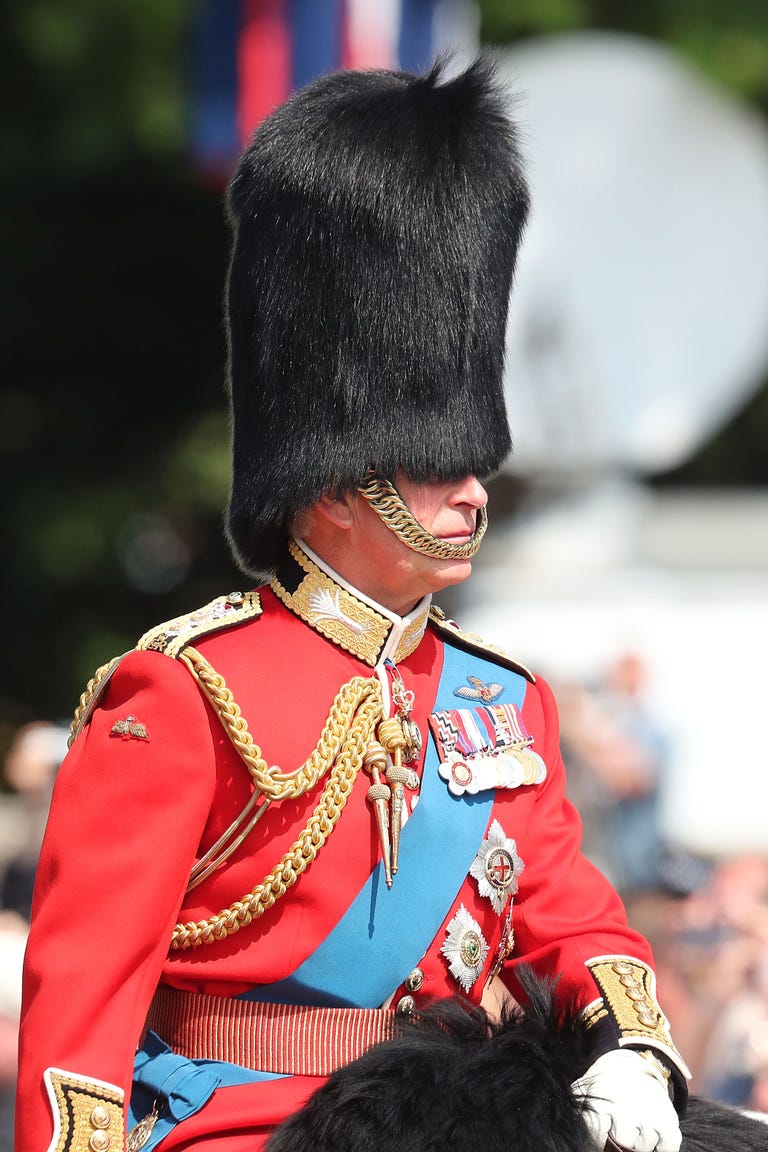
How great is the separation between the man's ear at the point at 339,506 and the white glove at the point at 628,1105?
0.78m

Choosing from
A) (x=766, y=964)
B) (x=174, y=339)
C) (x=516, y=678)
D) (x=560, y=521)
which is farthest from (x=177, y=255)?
(x=516, y=678)

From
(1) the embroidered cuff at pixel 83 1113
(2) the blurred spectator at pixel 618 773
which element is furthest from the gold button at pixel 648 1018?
(2) the blurred spectator at pixel 618 773

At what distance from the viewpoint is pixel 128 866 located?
226 centimetres

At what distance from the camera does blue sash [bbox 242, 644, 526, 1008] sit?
2371 millimetres

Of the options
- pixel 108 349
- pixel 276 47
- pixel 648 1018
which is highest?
pixel 648 1018

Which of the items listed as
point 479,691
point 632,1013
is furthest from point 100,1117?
point 479,691

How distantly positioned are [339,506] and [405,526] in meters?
0.12

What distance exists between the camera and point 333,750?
2400mm

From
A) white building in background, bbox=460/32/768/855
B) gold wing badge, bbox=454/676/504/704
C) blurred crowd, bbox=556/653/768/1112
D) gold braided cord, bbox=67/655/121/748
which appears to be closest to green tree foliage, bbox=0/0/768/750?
white building in background, bbox=460/32/768/855

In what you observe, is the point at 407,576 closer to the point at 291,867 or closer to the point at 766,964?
the point at 291,867

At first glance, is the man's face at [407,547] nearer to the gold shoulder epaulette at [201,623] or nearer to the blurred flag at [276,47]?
the gold shoulder epaulette at [201,623]

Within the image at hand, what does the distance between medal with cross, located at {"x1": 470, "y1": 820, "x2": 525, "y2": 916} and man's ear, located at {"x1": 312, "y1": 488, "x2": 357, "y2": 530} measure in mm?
454

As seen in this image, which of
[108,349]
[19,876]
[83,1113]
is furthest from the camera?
[108,349]

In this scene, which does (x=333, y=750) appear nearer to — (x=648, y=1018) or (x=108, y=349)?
(x=648, y=1018)
